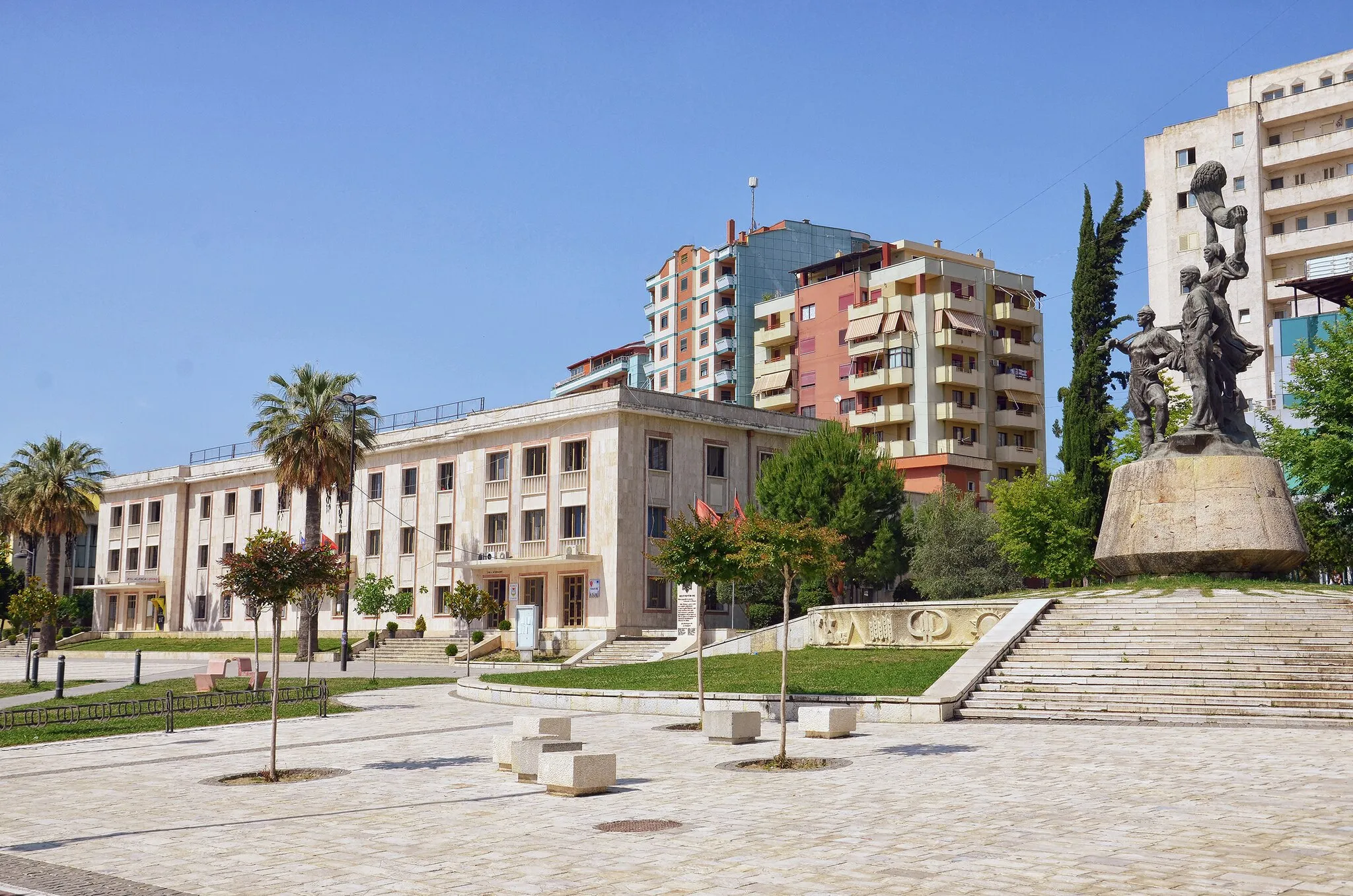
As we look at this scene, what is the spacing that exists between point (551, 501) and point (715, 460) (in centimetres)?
740

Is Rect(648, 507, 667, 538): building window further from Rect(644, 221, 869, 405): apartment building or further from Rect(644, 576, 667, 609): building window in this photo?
Rect(644, 221, 869, 405): apartment building

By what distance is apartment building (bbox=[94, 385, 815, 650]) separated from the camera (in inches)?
1898

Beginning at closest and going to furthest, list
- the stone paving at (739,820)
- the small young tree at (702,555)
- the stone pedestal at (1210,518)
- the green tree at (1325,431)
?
the stone paving at (739,820), the small young tree at (702,555), the stone pedestal at (1210,518), the green tree at (1325,431)

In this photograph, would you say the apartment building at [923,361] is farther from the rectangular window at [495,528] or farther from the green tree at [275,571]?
the green tree at [275,571]

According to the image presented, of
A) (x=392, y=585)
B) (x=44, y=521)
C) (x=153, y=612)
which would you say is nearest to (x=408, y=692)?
(x=392, y=585)

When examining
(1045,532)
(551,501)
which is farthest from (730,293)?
(1045,532)

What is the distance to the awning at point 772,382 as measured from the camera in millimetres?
75875

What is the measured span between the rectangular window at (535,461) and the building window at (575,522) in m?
2.22

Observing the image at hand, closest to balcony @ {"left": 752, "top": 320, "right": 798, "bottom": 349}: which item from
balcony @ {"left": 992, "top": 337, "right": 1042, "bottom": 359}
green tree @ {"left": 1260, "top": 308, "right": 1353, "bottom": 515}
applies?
balcony @ {"left": 992, "top": 337, "right": 1042, "bottom": 359}

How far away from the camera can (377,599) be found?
161 feet

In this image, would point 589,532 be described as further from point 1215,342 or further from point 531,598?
point 1215,342

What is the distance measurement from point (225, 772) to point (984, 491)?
58719 mm

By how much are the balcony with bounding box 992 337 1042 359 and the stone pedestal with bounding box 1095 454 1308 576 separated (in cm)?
4564

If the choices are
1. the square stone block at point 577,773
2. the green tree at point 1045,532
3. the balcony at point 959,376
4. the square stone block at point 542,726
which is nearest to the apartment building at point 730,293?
the balcony at point 959,376
